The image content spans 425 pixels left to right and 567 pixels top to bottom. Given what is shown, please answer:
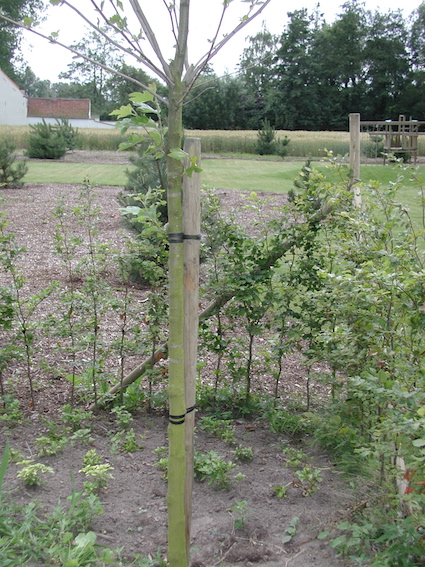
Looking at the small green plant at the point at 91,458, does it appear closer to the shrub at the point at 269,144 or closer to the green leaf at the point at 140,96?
the green leaf at the point at 140,96

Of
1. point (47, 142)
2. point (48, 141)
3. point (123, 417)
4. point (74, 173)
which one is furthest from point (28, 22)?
point (47, 142)

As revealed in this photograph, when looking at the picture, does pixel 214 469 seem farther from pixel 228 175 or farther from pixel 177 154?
pixel 228 175

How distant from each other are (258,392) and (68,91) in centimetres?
8316

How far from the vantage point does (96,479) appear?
9.39 feet

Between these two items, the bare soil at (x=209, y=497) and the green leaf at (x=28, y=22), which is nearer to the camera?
the green leaf at (x=28, y=22)

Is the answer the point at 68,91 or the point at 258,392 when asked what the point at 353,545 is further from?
the point at 68,91

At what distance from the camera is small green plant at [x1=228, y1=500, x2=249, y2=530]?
104 inches

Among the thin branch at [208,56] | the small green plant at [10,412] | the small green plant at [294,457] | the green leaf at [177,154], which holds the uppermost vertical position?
the thin branch at [208,56]

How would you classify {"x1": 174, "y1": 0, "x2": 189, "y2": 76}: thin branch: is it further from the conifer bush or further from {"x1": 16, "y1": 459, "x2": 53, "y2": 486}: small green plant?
the conifer bush

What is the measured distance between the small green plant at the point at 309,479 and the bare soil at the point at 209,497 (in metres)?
0.04

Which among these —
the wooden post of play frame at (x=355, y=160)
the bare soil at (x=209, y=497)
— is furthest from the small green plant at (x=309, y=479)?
the wooden post of play frame at (x=355, y=160)

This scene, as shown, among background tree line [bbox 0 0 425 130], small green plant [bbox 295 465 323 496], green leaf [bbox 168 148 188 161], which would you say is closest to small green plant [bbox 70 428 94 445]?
small green plant [bbox 295 465 323 496]

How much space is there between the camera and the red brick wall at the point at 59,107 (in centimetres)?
5766

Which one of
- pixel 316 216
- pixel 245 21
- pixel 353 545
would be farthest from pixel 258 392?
pixel 245 21
